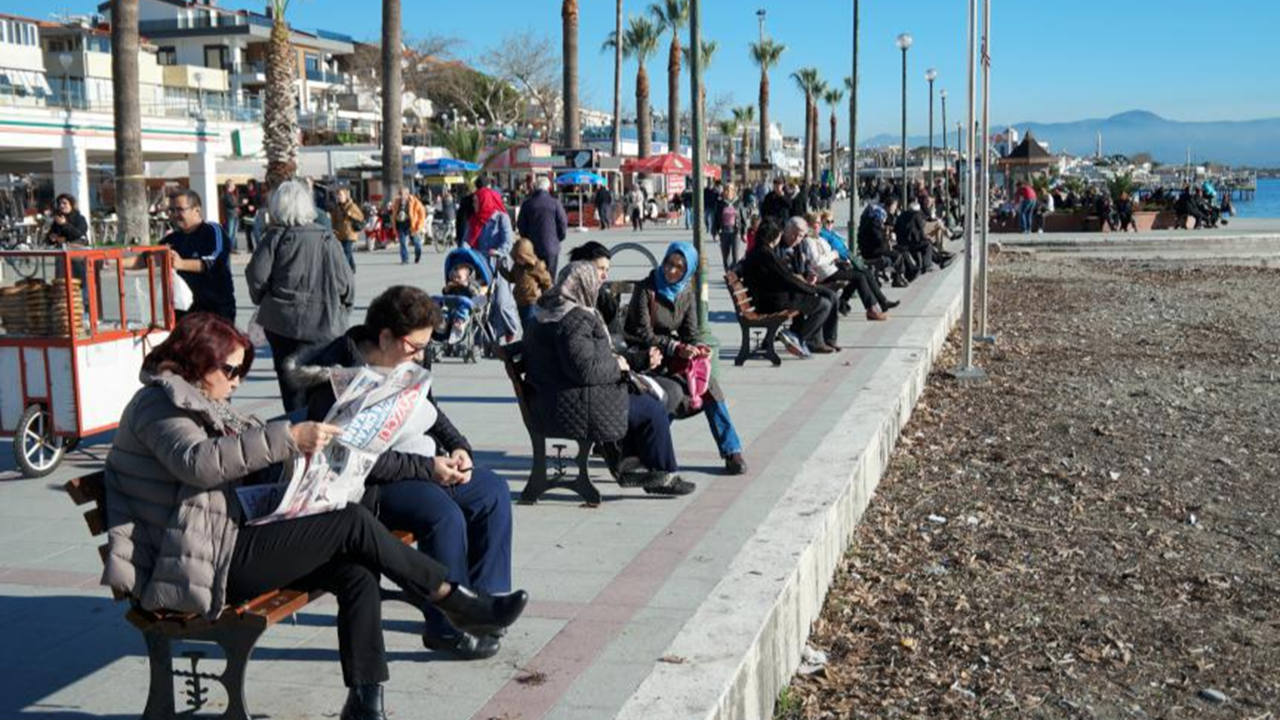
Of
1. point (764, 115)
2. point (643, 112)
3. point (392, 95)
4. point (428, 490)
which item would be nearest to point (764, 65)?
point (764, 115)

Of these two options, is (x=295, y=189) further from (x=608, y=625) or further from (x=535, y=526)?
(x=608, y=625)

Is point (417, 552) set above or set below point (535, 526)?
above

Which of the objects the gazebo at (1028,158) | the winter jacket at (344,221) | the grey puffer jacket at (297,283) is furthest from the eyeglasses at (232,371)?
the gazebo at (1028,158)

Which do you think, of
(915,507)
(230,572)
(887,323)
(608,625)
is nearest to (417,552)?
(230,572)

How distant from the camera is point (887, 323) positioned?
14.5 metres

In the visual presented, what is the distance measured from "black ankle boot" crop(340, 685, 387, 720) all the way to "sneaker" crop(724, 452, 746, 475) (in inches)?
143

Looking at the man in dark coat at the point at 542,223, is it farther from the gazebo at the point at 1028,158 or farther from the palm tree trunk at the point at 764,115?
the palm tree trunk at the point at 764,115

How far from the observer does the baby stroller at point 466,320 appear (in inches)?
469

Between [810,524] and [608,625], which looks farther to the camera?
[810,524]

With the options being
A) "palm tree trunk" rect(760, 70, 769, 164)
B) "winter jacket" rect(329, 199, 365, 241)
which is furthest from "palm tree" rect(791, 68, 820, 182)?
"winter jacket" rect(329, 199, 365, 241)

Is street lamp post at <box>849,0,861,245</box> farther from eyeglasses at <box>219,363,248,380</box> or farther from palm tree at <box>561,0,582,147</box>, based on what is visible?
eyeglasses at <box>219,363,248,380</box>

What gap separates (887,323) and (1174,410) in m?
4.49

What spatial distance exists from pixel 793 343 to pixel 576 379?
5.92 metres

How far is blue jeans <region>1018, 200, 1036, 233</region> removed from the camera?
35.0 metres
